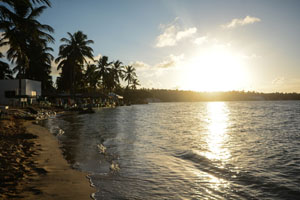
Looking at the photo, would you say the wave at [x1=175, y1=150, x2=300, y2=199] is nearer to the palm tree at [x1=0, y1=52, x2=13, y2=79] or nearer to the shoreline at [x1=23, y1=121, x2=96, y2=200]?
the shoreline at [x1=23, y1=121, x2=96, y2=200]

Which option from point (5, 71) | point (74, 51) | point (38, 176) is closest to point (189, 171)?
point (38, 176)

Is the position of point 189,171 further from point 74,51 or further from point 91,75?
point 91,75

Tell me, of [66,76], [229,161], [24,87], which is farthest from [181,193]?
[66,76]

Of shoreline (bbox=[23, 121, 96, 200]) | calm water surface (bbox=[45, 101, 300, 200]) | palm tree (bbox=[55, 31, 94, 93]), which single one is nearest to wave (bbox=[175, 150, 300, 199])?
A: calm water surface (bbox=[45, 101, 300, 200])

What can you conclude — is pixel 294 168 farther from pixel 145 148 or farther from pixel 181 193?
pixel 145 148

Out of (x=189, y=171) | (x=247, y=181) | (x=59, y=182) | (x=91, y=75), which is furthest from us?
(x=91, y=75)

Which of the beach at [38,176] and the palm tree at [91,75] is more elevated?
the palm tree at [91,75]

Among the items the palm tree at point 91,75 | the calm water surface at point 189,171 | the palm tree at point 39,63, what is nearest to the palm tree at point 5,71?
the palm tree at point 39,63

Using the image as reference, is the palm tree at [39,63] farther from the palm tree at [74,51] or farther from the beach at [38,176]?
the beach at [38,176]

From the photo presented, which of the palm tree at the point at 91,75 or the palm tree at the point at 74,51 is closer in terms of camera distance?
the palm tree at the point at 74,51

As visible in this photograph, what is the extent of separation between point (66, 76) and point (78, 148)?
40.9 meters

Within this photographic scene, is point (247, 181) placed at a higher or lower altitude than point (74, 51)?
lower

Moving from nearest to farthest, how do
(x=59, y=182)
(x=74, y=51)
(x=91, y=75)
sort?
(x=59, y=182)
(x=74, y=51)
(x=91, y=75)

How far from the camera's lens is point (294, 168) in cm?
689
